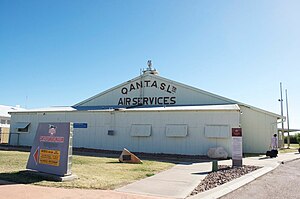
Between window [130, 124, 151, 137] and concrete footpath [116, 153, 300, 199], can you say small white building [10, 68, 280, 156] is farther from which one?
concrete footpath [116, 153, 300, 199]

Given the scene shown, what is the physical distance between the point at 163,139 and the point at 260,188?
12.8 m

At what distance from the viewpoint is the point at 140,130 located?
71.6ft

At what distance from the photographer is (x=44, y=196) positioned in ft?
22.3

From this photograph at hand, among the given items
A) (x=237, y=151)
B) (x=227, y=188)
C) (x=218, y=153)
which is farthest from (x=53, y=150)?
(x=218, y=153)

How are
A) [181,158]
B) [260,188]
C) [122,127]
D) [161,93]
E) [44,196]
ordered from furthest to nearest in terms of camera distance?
[161,93] → [122,127] → [181,158] → [260,188] → [44,196]

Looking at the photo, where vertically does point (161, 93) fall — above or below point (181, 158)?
above

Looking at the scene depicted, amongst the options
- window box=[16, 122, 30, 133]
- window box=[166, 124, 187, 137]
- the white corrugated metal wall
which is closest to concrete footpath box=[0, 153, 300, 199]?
the white corrugated metal wall

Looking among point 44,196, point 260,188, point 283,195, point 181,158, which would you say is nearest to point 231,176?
point 260,188

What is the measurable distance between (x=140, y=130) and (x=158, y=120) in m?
1.52

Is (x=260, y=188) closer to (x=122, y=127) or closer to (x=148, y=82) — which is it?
(x=122, y=127)

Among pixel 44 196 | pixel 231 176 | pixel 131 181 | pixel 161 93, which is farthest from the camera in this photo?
pixel 161 93

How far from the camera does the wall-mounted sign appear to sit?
86.9ft

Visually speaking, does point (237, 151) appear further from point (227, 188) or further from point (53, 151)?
point (53, 151)

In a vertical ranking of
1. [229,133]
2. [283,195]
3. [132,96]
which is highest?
[132,96]
